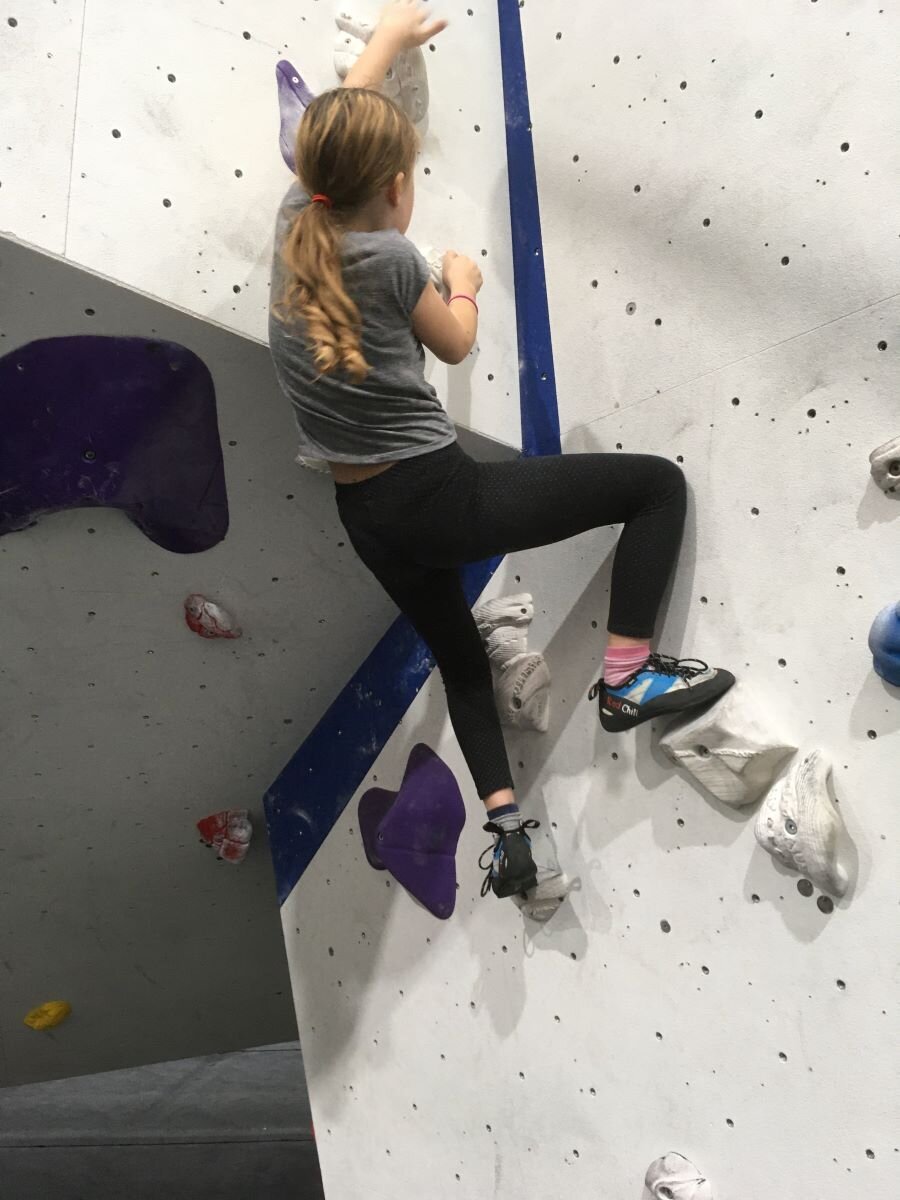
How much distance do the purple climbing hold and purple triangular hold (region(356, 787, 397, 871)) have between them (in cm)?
109

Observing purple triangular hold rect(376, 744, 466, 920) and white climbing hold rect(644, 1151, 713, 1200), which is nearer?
white climbing hold rect(644, 1151, 713, 1200)

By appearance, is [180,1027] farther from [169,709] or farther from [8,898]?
[169,709]

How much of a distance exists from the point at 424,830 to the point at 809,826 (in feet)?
2.56

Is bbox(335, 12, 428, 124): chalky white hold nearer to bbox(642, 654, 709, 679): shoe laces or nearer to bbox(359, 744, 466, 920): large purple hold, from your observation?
bbox(642, 654, 709, 679): shoe laces

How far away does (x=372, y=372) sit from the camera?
4.31 feet

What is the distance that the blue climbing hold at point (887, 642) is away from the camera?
1.20 m

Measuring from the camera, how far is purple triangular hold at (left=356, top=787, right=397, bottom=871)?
1.96 metres

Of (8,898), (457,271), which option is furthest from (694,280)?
(8,898)

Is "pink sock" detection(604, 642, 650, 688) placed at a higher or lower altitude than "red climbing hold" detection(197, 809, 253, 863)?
higher

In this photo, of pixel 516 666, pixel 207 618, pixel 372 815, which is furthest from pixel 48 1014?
pixel 516 666

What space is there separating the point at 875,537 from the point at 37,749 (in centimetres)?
157

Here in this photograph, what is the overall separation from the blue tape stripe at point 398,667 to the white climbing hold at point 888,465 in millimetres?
529

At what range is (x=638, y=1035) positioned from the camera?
5.13ft

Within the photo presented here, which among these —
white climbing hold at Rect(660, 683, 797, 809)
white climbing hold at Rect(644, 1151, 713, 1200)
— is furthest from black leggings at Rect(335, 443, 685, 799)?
white climbing hold at Rect(644, 1151, 713, 1200)
